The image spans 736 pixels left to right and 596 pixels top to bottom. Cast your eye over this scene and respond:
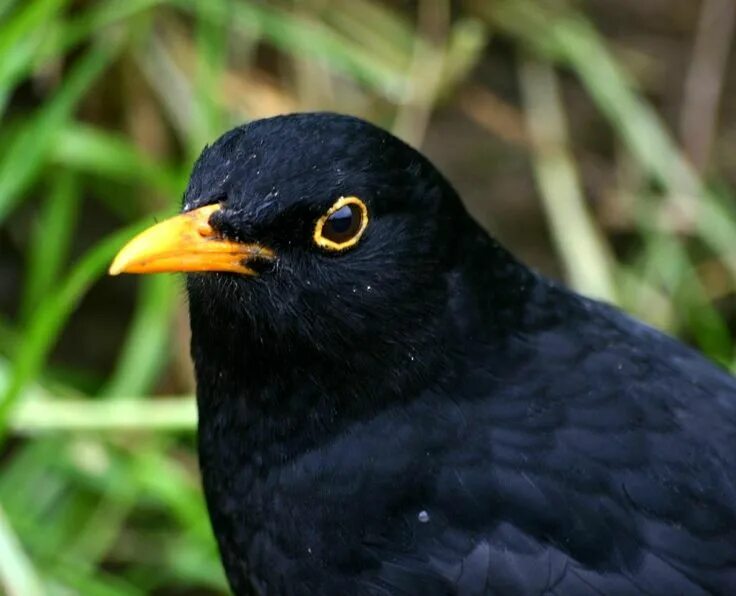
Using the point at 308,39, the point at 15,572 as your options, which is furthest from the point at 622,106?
the point at 15,572

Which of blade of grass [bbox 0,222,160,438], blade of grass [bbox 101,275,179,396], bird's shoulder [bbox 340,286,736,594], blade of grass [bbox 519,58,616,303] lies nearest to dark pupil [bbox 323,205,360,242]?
bird's shoulder [bbox 340,286,736,594]

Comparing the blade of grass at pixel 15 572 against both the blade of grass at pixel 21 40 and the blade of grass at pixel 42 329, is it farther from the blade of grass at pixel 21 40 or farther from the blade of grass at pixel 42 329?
the blade of grass at pixel 21 40

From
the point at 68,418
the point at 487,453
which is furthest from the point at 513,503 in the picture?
the point at 68,418

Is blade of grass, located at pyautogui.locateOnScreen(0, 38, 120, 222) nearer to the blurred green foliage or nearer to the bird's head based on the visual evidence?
the blurred green foliage

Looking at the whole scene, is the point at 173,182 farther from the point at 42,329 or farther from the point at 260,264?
the point at 260,264

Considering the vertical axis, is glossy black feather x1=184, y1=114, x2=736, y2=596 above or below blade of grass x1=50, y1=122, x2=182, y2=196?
below

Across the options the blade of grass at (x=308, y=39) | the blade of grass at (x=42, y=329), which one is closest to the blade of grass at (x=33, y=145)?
the blade of grass at (x=42, y=329)

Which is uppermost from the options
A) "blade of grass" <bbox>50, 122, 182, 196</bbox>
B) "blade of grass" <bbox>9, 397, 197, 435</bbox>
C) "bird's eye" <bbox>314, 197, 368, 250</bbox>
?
"blade of grass" <bbox>50, 122, 182, 196</bbox>

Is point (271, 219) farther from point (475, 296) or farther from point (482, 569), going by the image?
point (482, 569)
